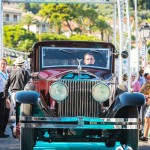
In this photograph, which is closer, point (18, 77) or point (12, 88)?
point (18, 77)

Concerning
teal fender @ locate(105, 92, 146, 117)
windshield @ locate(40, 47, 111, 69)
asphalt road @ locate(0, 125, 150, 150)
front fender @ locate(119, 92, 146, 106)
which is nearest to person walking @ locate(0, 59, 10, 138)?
asphalt road @ locate(0, 125, 150, 150)

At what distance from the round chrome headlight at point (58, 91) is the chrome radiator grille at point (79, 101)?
11cm

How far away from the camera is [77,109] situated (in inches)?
445

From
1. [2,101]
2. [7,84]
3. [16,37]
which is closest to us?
[7,84]

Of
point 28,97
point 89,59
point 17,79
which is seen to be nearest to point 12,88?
point 17,79

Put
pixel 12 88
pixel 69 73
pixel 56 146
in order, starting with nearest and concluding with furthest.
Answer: pixel 69 73, pixel 56 146, pixel 12 88

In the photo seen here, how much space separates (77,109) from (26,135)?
1014 millimetres

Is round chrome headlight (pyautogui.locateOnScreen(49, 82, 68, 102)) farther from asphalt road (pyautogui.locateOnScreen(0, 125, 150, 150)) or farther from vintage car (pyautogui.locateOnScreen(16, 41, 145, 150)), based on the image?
asphalt road (pyautogui.locateOnScreen(0, 125, 150, 150))

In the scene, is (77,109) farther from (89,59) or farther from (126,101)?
(89,59)

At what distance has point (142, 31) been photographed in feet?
91.7

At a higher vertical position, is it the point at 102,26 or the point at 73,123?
the point at 102,26

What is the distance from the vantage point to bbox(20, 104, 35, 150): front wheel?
35.6 ft

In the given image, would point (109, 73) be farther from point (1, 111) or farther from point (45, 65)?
point (1, 111)

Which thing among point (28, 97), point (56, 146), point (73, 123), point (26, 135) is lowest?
point (56, 146)
